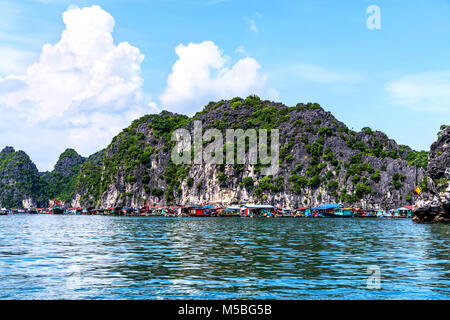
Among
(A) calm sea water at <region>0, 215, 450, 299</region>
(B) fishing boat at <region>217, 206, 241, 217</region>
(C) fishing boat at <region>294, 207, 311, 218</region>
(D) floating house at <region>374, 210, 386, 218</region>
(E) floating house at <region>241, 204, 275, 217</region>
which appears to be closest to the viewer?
(A) calm sea water at <region>0, 215, 450, 299</region>

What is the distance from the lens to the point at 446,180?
85.6 metres

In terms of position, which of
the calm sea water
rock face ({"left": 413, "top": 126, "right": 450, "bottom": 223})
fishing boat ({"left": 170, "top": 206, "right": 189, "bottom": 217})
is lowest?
fishing boat ({"left": 170, "top": 206, "right": 189, "bottom": 217})

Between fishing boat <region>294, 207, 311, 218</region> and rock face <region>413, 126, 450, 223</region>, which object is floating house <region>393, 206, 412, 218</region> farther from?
rock face <region>413, 126, 450, 223</region>

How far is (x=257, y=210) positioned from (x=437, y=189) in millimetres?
79815

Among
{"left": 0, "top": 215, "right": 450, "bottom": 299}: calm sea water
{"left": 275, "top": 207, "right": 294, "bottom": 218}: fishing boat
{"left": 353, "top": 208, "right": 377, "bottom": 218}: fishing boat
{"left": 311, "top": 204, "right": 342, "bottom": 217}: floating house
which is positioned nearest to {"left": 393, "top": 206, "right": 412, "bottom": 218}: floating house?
{"left": 353, "top": 208, "right": 377, "bottom": 218}: fishing boat

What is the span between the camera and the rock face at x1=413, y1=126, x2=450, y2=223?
280 feet

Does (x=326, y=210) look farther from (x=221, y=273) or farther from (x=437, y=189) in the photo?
(x=221, y=273)

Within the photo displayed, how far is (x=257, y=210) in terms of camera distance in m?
159

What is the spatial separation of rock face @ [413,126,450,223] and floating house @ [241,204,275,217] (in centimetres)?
6647

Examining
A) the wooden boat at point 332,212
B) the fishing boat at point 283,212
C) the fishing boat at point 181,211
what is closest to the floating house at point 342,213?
the wooden boat at point 332,212
